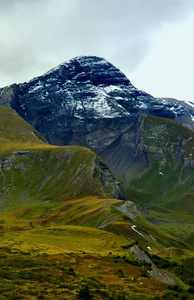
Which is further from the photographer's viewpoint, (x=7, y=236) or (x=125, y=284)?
(x=7, y=236)

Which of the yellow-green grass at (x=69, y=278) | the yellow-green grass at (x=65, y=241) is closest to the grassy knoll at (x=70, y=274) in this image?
the yellow-green grass at (x=69, y=278)

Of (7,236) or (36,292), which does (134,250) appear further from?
(36,292)

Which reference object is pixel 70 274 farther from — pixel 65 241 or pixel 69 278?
pixel 65 241

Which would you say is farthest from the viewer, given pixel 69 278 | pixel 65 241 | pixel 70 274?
pixel 65 241

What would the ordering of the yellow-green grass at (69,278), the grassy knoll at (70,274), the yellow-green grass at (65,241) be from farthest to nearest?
1. the yellow-green grass at (65,241)
2. the grassy knoll at (70,274)
3. the yellow-green grass at (69,278)

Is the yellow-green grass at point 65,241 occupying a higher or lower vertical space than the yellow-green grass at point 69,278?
lower

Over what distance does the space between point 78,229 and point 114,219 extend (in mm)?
74959

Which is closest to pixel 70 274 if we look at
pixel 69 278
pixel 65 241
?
pixel 69 278

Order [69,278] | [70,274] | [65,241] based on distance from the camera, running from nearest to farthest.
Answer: [69,278]
[70,274]
[65,241]

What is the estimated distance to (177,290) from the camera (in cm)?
5334

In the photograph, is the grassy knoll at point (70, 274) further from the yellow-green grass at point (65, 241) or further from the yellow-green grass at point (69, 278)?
the yellow-green grass at point (65, 241)

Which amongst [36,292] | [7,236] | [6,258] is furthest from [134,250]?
[36,292]

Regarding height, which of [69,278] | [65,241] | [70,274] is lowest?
[65,241]

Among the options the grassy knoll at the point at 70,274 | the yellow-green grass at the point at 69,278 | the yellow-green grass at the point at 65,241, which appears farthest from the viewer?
the yellow-green grass at the point at 65,241
